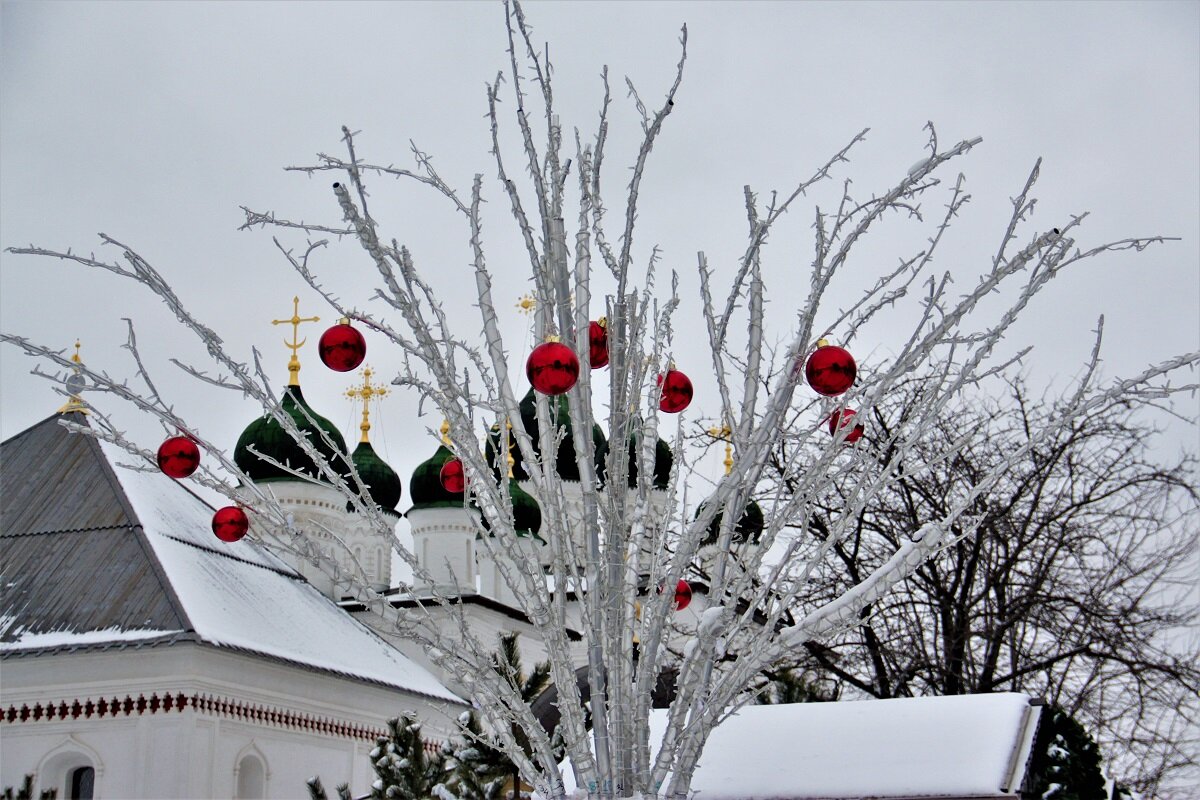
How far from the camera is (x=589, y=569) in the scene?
493 centimetres

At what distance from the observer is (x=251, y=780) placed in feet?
55.0

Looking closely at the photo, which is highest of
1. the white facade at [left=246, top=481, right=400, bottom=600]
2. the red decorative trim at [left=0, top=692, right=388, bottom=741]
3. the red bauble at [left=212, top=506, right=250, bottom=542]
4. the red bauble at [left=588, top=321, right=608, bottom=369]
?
the white facade at [left=246, top=481, right=400, bottom=600]

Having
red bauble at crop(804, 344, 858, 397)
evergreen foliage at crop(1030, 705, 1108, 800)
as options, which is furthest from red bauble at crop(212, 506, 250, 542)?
evergreen foliage at crop(1030, 705, 1108, 800)

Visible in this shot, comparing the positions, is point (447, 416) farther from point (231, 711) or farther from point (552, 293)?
point (231, 711)

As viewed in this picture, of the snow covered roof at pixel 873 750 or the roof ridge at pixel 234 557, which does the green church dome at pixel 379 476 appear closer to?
the roof ridge at pixel 234 557

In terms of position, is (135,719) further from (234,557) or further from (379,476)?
(379,476)

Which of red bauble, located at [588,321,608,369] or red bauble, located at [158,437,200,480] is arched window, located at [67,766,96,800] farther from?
red bauble, located at [588,321,608,369]

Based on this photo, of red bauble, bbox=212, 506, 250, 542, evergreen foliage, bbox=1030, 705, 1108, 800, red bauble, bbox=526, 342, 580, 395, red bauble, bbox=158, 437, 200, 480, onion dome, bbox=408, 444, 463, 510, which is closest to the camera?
red bauble, bbox=526, 342, 580, 395

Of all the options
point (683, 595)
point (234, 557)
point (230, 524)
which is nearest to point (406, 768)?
point (230, 524)

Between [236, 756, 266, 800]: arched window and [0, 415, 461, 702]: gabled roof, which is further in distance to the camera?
[236, 756, 266, 800]: arched window

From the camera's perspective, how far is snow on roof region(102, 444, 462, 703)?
53.6 ft

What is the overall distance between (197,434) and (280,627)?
1268 cm

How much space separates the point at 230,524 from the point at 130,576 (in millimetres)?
9875

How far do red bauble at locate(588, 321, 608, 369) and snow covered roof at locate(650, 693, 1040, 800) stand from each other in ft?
6.90
